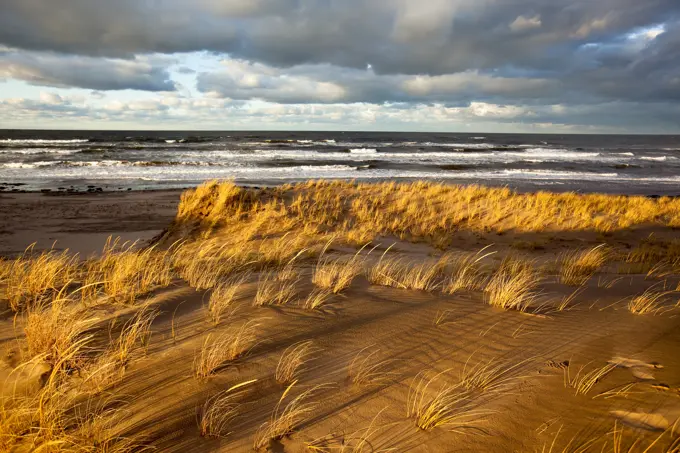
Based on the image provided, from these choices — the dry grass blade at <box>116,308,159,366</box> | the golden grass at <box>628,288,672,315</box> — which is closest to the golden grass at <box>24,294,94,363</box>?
the dry grass blade at <box>116,308,159,366</box>

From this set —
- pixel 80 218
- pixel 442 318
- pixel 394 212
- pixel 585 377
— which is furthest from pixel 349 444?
pixel 80 218

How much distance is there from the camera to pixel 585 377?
324 centimetres

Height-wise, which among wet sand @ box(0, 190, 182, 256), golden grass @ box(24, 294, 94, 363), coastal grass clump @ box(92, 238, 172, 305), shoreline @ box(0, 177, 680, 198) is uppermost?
golden grass @ box(24, 294, 94, 363)

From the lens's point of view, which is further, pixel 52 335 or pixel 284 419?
pixel 52 335

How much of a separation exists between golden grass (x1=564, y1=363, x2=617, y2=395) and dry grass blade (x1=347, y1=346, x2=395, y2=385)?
4.94 feet

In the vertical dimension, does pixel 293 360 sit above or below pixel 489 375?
above

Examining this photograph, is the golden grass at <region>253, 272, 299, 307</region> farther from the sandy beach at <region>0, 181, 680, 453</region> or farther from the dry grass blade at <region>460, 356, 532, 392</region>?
the dry grass blade at <region>460, 356, 532, 392</region>

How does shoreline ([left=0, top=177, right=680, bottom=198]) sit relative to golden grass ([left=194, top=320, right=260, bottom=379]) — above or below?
below

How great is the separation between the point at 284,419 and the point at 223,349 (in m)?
0.97

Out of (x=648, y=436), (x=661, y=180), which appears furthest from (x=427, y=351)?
(x=661, y=180)

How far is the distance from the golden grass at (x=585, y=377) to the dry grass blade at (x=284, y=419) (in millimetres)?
2176

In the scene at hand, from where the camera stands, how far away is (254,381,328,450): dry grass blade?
253 cm

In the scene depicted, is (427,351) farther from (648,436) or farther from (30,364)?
(30,364)

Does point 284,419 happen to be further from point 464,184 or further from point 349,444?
point 464,184
